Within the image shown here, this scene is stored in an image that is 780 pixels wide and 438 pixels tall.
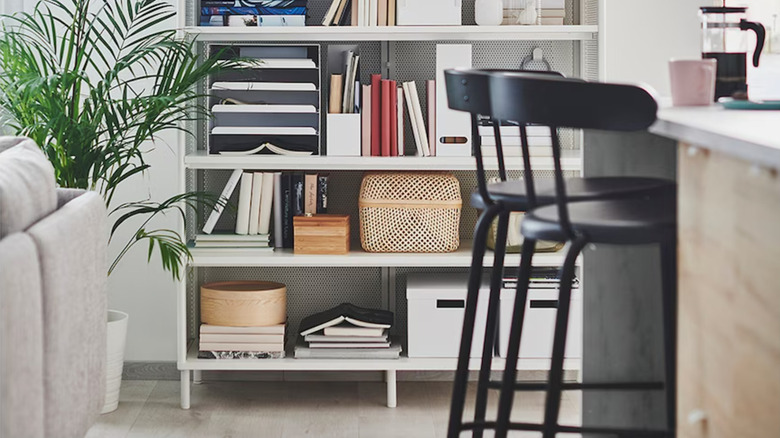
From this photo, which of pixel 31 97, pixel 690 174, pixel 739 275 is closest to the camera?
pixel 739 275

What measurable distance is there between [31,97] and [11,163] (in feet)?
2.66

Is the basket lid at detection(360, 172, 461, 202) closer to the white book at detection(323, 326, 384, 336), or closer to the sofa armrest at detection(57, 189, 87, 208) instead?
the white book at detection(323, 326, 384, 336)

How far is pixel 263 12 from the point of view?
3.27 m

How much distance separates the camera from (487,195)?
2.03 metres

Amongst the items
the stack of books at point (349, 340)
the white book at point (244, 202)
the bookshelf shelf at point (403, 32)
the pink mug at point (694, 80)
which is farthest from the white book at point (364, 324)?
the pink mug at point (694, 80)

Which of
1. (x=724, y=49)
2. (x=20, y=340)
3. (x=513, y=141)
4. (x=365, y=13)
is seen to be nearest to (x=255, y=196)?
(x=365, y=13)

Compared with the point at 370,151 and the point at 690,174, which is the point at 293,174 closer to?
the point at 370,151

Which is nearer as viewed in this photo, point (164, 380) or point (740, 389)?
point (740, 389)

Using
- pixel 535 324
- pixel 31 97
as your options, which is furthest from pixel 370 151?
pixel 31 97

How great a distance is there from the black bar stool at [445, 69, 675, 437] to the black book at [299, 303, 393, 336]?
1.09m

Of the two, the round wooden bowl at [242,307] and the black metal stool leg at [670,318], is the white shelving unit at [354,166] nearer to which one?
the round wooden bowl at [242,307]

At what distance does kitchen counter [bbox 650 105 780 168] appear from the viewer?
1097 millimetres

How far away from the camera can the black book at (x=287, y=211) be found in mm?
3365

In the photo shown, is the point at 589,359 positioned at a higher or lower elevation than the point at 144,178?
lower
